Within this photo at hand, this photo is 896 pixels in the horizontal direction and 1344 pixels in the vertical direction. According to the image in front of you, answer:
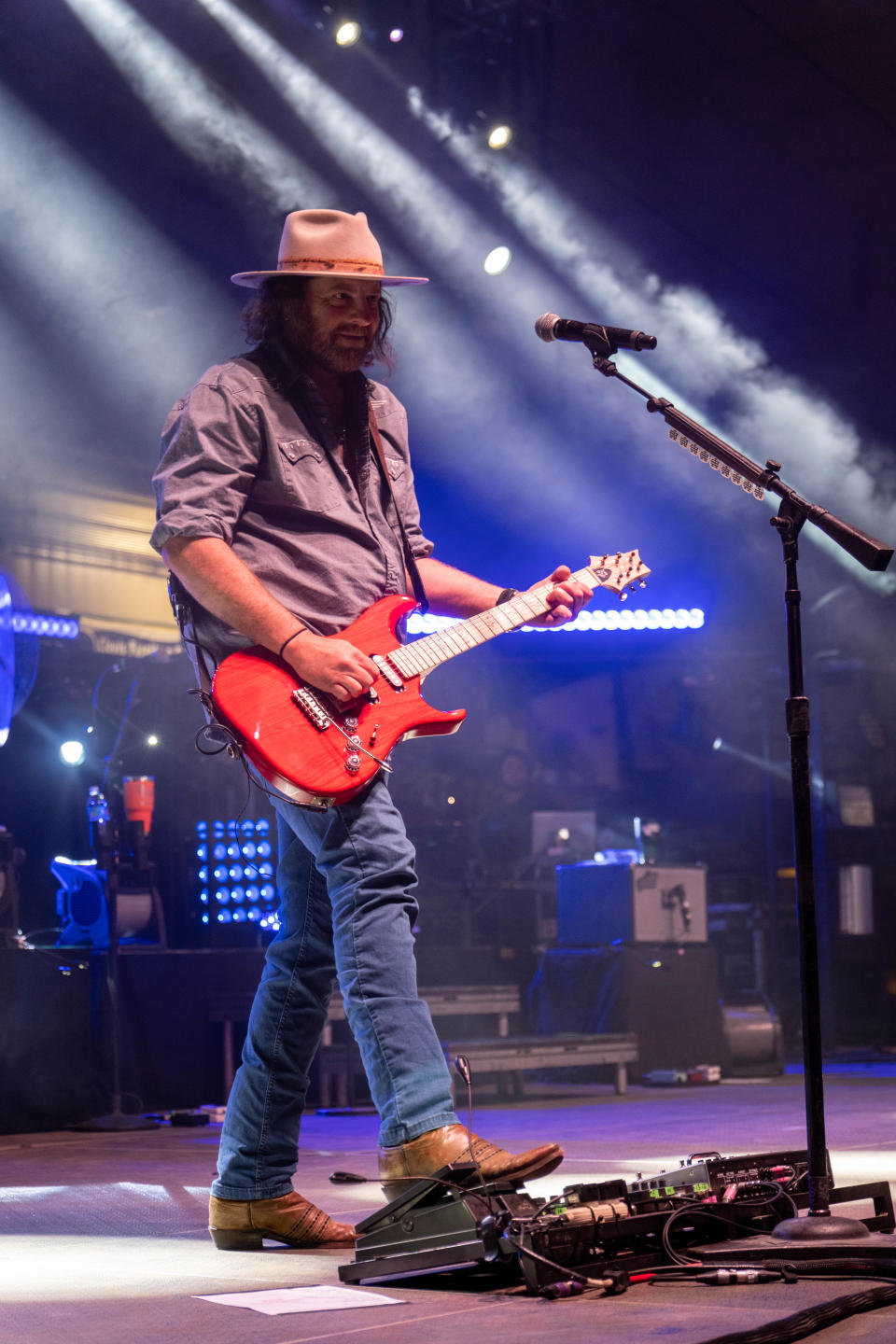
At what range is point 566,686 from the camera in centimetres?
1338

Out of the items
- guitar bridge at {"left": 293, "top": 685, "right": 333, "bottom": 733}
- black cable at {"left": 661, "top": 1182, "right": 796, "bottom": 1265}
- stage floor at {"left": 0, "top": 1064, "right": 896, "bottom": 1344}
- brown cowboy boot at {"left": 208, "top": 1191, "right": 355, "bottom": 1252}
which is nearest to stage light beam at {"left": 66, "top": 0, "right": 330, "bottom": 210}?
stage floor at {"left": 0, "top": 1064, "right": 896, "bottom": 1344}

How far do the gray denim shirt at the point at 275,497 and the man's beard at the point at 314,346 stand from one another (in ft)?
0.19

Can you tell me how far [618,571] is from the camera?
3.62 metres

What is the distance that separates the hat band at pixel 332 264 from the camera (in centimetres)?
317

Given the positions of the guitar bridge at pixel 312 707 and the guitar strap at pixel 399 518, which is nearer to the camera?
the guitar bridge at pixel 312 707

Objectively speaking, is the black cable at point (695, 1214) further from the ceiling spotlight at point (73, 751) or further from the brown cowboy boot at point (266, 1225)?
the ceiling spotlight at point (73, 751)

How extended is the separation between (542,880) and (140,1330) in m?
8.57

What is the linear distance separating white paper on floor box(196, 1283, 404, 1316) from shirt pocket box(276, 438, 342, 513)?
147 cm

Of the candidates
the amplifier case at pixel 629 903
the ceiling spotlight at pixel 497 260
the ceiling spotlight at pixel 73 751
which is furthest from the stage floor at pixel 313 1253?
the ceiling spotlight at pixel 497 260

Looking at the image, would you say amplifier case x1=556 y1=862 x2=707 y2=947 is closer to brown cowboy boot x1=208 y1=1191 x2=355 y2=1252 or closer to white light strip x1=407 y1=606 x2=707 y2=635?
white light strip x1=407 y1=606 x2=707 y2=635

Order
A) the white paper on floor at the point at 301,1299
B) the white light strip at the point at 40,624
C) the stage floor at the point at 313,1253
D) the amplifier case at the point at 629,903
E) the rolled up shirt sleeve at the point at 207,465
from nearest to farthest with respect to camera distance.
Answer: the stage floor at the point at 313,1253 < the white paper on floor at the point at 301,1299 < the rolled up shirt sleeve at the point at 207,465 < the white light strip at the point at 40,624 < the amplifier case at the point at 629,903

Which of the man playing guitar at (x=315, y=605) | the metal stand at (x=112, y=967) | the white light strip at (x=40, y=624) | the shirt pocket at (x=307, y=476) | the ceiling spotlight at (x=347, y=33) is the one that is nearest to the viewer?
the man playing guitar at (x=315, y=605)

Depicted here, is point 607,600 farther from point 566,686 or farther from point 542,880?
point 542,880

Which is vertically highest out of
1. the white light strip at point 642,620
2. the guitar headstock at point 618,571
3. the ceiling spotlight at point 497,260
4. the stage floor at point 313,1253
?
the ceiling spotlight at point 497,260
